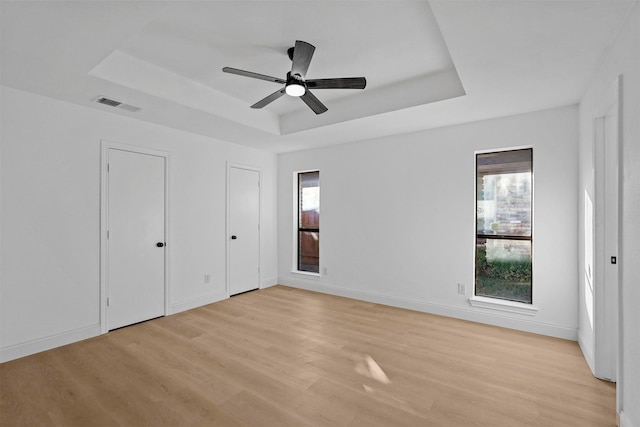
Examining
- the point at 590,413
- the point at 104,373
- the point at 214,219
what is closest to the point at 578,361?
the point at 590,413

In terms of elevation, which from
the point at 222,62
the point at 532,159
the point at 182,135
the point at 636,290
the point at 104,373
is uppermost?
the point at 222,62

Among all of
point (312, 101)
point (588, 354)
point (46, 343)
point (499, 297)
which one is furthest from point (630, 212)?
point (46, 343)

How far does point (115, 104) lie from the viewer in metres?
3.32

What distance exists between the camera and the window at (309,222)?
5672 mm

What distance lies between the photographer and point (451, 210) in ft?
13.4

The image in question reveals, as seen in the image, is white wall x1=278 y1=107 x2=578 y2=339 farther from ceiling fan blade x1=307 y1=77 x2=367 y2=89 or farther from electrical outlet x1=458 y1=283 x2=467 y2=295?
ceiling fan blade x1=307 y1=77 x2=367 y2=89

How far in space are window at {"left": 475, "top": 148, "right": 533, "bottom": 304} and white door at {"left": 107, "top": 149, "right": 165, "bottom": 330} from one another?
417cm

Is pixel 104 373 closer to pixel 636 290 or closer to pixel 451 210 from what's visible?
pixel 636 290

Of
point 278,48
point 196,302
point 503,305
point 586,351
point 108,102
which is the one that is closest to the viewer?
point 278,48

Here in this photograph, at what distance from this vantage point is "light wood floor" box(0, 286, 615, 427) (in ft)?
6.86

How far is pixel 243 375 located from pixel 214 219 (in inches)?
107

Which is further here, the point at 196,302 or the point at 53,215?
the point at 196,302

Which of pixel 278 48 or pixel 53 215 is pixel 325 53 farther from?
pixel 53 215

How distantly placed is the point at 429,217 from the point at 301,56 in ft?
9.14
